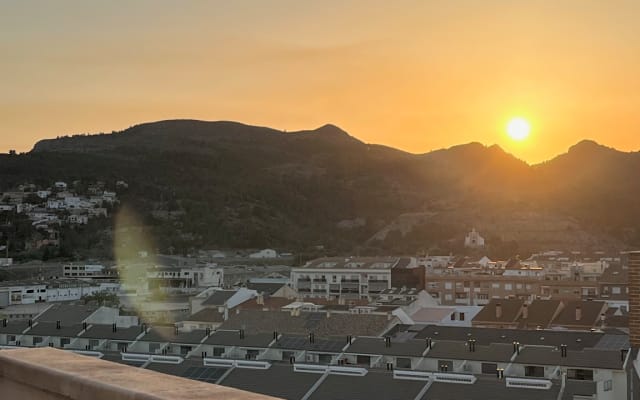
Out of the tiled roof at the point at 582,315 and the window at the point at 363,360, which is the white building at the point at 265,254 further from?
the window at the point at 363,360

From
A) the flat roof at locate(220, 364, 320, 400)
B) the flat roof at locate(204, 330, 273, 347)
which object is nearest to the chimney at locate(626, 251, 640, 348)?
the flat roof at locate(220, 364, 320, 400)

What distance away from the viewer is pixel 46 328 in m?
29.6

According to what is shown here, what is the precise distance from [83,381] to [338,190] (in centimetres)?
12544

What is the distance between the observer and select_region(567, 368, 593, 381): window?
20047 millimetres

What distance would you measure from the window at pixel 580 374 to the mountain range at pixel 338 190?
6266 centimetres

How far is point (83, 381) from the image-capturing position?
237 centimetres

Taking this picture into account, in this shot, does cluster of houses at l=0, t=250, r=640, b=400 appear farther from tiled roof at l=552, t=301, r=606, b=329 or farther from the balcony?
the balcony

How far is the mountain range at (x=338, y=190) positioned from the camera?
9700 cm

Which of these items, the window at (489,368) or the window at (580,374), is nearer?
the window at (580,374)

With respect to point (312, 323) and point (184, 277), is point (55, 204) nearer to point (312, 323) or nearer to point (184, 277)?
point (184, 277)

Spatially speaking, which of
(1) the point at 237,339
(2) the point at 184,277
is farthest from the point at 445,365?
(2) the point at 184,277

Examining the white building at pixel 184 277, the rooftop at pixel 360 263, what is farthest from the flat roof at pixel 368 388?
the white building at pixel 184 277

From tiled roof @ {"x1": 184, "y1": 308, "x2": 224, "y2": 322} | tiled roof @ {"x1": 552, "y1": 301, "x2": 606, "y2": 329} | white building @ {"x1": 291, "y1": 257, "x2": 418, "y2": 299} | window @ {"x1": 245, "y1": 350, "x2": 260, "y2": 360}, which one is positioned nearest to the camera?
window @ {"x1": 245, "y1": 350, "x2": 260, "y2": 360}

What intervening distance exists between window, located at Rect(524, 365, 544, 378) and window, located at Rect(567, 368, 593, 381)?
2.33 ft
